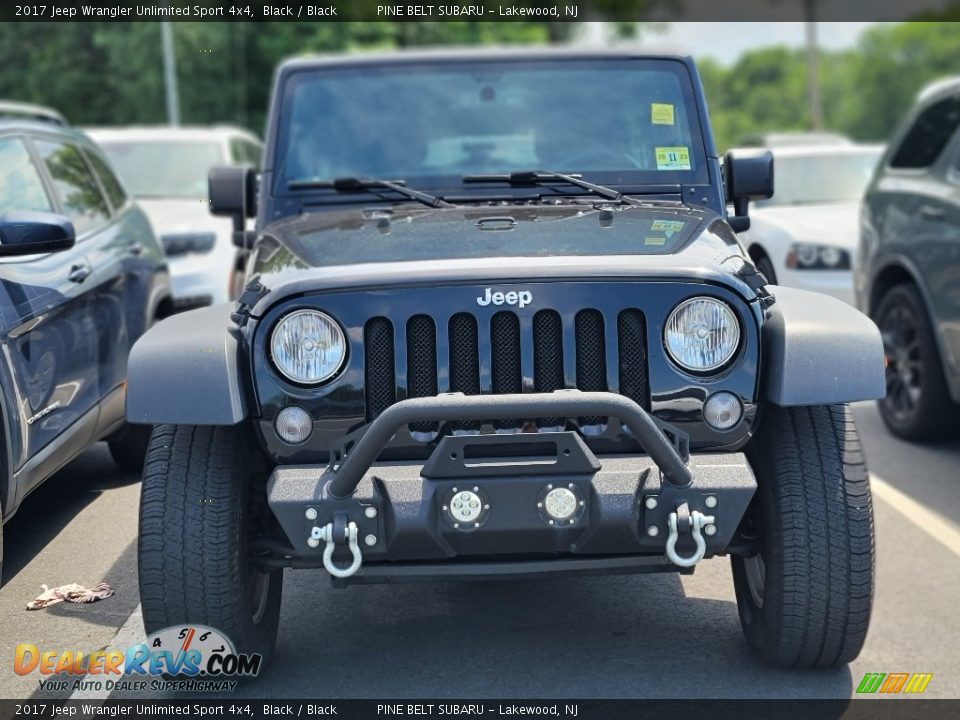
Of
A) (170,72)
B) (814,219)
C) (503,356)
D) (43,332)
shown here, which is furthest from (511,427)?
(170,72)

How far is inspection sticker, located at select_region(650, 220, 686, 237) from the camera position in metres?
4.23

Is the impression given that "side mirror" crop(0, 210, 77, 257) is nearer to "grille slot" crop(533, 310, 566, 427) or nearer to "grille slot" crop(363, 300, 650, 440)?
"grille slot" crop(363, 300, 650, 440)

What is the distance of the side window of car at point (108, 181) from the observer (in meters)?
6.69

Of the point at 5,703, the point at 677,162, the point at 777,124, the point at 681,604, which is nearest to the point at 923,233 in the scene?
the point at 677,162

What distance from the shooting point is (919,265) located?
7141 mm

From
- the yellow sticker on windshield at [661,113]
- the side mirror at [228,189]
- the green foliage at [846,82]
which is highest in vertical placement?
the yellow sticker on windshield at [661,113]

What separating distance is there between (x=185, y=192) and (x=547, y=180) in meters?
6.95

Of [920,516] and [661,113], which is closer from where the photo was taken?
[661,113]

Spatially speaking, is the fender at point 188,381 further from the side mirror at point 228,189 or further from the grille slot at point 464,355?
the side mirror at point 228,189

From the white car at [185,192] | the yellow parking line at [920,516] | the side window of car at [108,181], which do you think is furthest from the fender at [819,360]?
the white car at [185,192]

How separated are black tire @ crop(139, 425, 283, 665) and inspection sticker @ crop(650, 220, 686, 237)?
1431mm

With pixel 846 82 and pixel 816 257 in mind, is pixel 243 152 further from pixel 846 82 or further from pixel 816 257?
pixel 846 82

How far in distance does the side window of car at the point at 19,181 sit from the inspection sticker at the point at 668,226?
8.55ft

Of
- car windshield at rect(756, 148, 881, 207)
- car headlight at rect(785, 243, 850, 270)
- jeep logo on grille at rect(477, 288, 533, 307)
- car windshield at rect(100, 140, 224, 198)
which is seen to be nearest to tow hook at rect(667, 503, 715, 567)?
jeep logo on grille at rect(477, 288, 533, 307)
